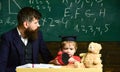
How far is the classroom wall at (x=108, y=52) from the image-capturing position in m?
5.76

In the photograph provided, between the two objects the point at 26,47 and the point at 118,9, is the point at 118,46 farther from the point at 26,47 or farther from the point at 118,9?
the point at 26,47

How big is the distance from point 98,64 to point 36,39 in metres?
0.80

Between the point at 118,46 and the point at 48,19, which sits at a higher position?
the point at 48,19

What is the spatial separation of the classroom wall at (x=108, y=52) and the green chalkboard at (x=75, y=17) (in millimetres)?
96

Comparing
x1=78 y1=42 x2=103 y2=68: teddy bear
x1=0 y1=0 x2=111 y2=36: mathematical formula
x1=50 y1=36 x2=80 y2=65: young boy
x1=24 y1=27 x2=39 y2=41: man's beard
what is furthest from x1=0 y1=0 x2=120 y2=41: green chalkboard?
x1=78 y1=42 x2=103 y2=68: teddy bear

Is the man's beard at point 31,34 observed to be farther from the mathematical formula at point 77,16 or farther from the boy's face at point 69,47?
the mathematical formula at point 77,16

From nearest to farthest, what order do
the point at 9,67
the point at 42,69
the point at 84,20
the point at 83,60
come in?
the point at 42,69 < the point at 83,60 < the point at 9,67 < the point at 84,20

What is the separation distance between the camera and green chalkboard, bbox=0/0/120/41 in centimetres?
567

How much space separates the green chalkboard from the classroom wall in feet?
0.31

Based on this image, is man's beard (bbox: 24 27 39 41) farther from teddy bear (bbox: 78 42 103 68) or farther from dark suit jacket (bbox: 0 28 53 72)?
teddy bear (bbox: 78 42 103 68)

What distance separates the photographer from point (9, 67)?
12.7 feet

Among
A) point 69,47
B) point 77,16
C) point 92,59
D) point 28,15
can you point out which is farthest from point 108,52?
point 92,59

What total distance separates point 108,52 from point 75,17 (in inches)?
27.2

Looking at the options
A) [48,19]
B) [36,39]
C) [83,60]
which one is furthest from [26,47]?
[48,19]
